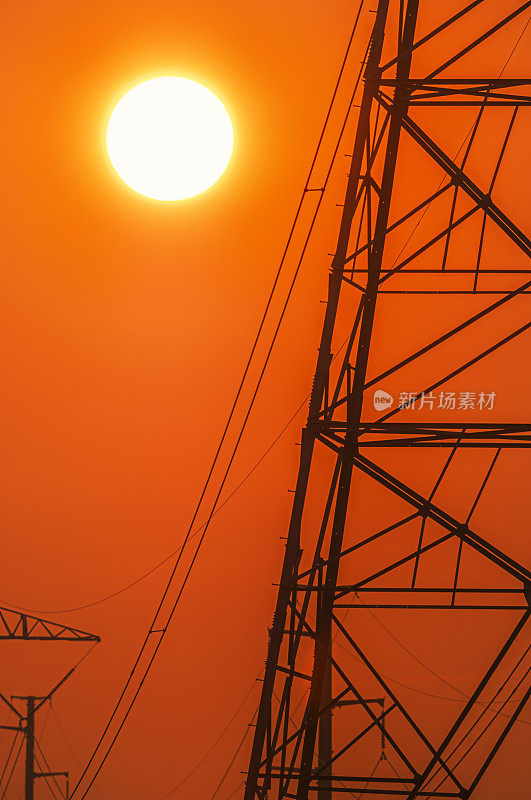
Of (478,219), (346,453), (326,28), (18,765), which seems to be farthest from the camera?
(18,765)

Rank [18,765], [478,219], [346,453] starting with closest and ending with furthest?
[346,453] < [478,219] < [18,765]

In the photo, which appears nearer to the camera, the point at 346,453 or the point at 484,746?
the point at 346,453

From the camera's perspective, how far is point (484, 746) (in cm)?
1892

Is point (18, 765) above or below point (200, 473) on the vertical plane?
below

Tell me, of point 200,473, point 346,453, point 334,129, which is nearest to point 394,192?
point 334,129

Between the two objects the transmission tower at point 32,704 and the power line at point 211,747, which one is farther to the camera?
the power line at point 211,747

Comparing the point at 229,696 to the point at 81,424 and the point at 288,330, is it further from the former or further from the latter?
the point at 288,330

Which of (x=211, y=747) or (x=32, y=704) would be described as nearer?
(x=32, y=704)

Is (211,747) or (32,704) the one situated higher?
(32,704)

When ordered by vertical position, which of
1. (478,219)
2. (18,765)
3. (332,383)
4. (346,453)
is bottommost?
(18,765)

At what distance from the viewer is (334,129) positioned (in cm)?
1797

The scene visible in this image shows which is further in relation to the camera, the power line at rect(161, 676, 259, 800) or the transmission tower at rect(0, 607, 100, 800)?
the power line at rect(161, 676, 259, 800)

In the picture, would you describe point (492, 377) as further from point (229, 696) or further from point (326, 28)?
point (229, 696)

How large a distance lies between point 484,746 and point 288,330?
10.1 m
